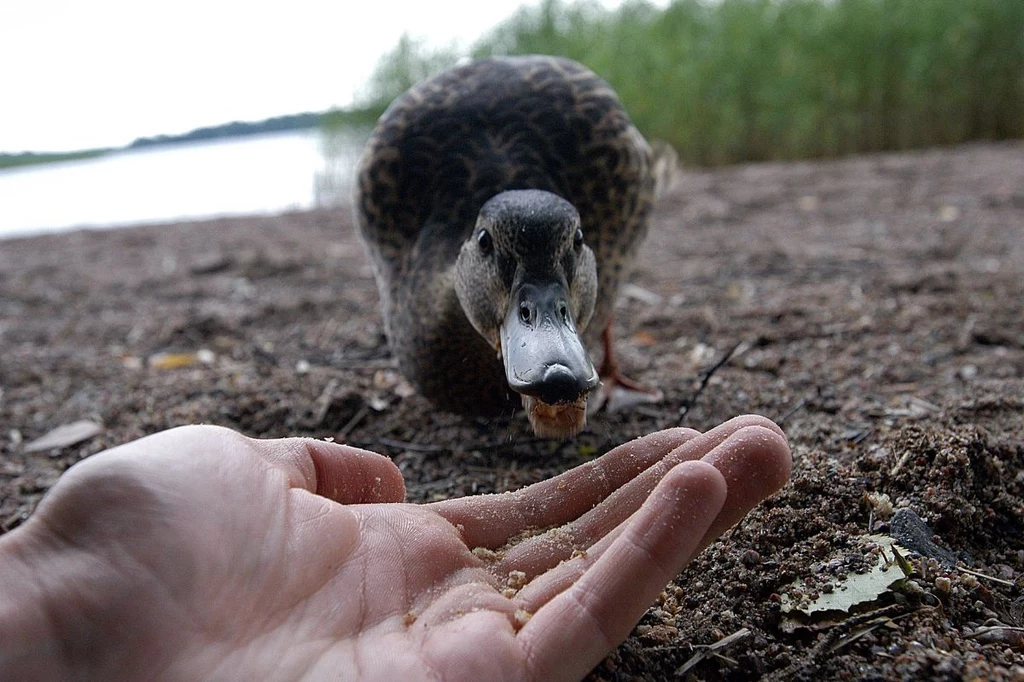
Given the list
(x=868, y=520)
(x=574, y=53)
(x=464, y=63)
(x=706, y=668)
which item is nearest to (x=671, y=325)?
(x=464, y=63)

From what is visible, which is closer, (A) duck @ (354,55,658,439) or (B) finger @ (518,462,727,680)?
(B) finger @ (518,462,727,680)

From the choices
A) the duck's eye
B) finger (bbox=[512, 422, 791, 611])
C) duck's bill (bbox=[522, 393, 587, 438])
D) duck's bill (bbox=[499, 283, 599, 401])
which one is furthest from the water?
finger (bbox=[512, 422, 791, 611])

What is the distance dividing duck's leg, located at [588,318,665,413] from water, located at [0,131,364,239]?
6.34 meters

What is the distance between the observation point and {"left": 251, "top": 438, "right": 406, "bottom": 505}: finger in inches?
58.4

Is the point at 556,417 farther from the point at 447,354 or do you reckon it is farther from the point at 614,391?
the point at 614,391

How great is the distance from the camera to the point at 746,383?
2564mm

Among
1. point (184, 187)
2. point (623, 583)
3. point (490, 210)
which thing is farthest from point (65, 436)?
point (184, 187)

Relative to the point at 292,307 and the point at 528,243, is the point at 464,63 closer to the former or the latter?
the point at 528,243

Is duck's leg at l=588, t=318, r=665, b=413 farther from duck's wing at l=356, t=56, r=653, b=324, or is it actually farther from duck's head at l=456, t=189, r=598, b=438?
duck's head at l=456, t=189, r=598, b=438

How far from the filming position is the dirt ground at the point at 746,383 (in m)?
1.39

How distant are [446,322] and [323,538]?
100cm

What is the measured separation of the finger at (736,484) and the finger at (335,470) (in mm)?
420

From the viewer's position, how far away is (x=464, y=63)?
9.05 ft

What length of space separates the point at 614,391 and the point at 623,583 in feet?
4.90
